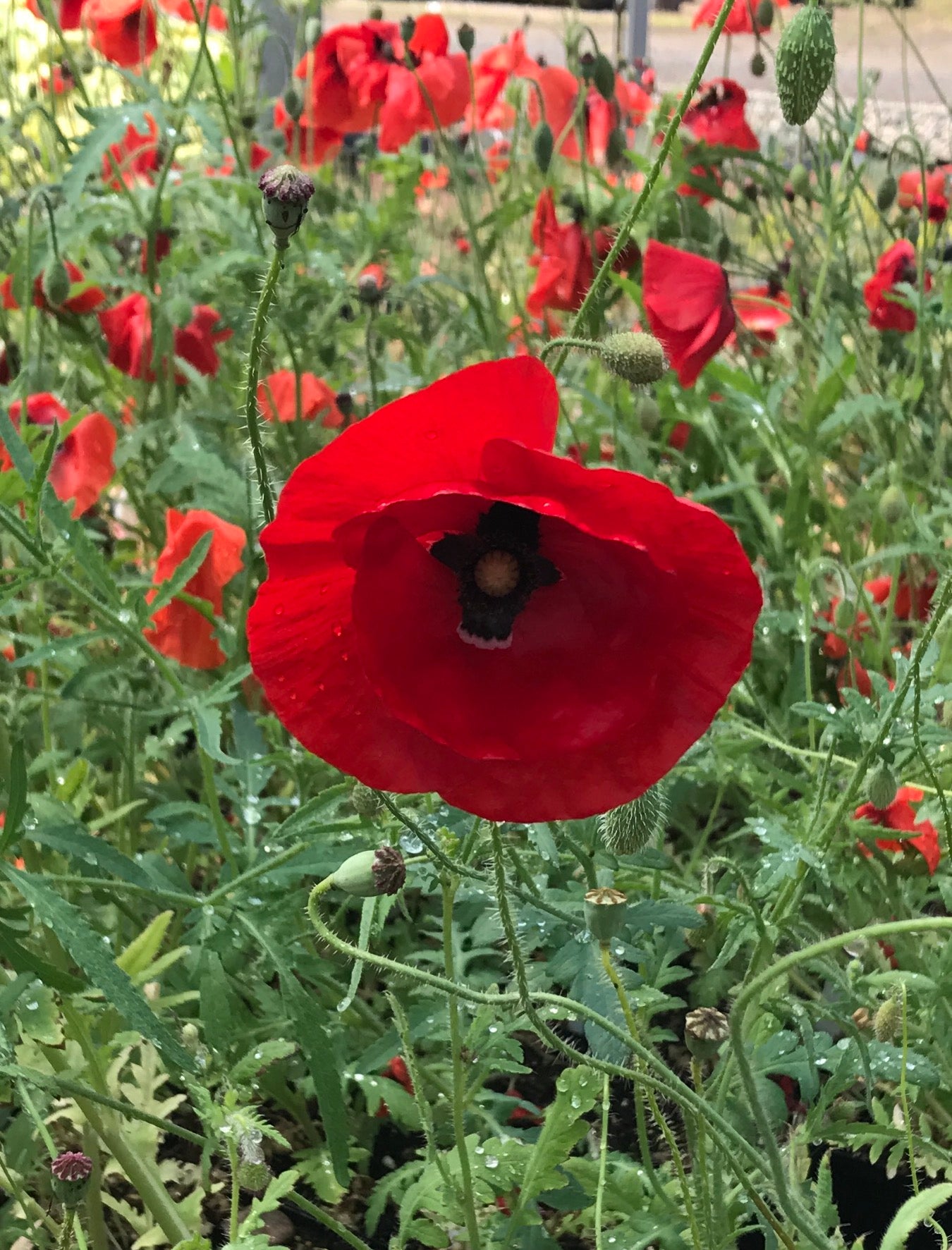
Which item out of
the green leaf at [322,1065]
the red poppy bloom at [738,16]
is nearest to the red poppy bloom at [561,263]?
the red poppy bloom at [738,16]

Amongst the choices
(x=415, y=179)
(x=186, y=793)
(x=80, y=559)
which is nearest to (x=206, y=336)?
(x=415, y=179)

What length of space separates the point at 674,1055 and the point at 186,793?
2.14ft

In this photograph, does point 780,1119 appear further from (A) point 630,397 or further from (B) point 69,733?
(A) point 630,397

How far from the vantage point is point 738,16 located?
6.37ft

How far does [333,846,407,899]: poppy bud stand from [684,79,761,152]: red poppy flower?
5.00 ft

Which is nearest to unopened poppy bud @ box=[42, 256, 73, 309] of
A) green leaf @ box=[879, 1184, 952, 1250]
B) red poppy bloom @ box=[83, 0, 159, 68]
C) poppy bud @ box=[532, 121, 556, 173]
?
red poppy bloom @ box=[83, 0, 159, 68]

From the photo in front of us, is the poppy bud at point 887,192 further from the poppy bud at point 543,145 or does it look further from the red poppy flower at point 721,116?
the poppy bud at point 543,145

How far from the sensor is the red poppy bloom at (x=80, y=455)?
4.38 ft

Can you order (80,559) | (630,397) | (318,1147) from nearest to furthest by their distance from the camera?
(80,559) → (318,1147) → (630,397)

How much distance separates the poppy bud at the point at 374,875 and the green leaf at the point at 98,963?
0.46ft

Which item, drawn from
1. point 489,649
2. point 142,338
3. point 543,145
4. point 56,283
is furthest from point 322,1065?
point 543,145

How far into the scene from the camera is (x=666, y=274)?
127cm

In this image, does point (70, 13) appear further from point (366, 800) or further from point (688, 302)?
point (366, 800)

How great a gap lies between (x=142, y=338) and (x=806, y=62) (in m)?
0.94
